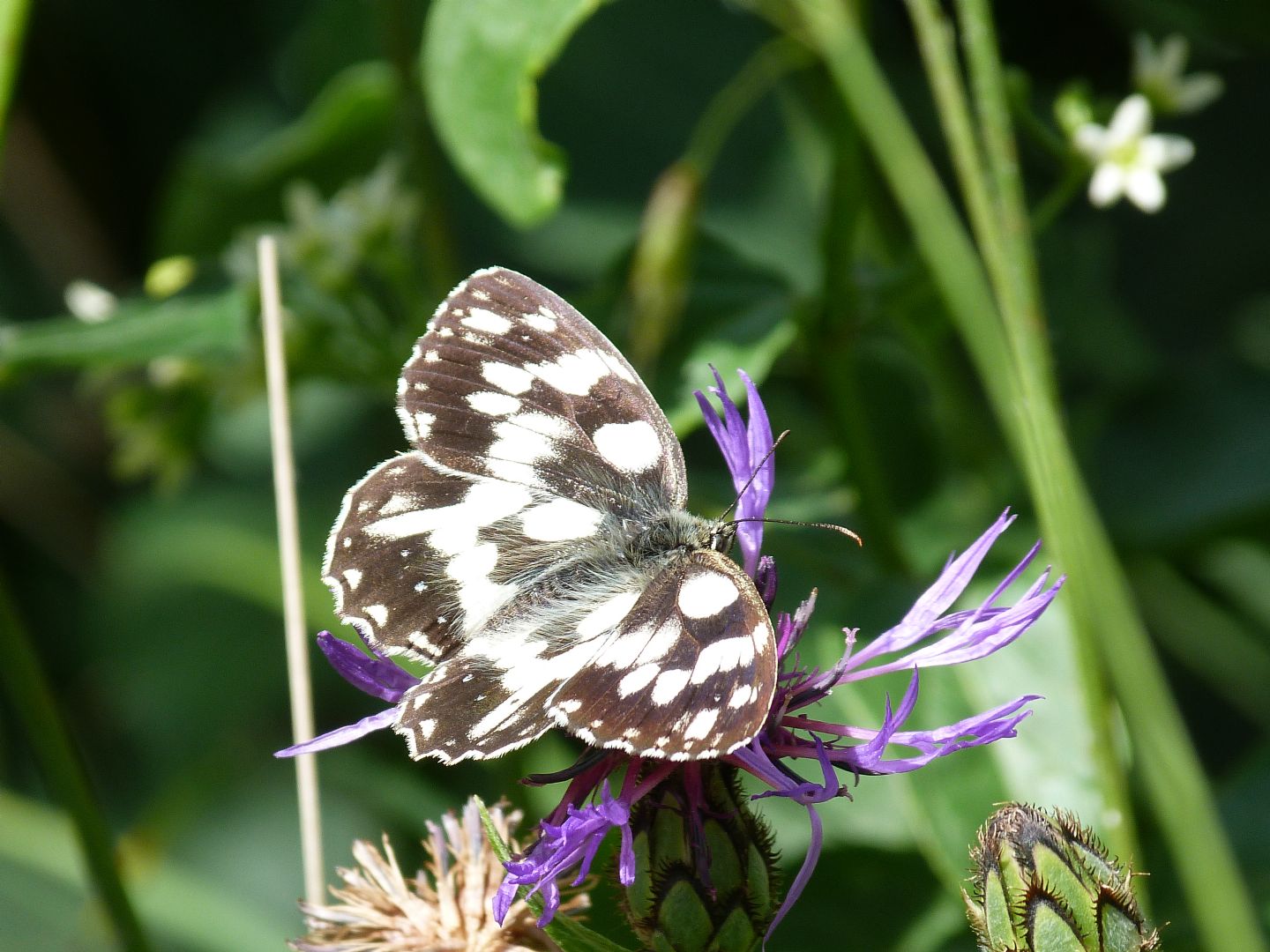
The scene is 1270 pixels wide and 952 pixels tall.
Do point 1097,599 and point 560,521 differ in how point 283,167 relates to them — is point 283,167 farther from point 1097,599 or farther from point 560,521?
point 1097,599

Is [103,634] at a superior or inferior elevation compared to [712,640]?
superior

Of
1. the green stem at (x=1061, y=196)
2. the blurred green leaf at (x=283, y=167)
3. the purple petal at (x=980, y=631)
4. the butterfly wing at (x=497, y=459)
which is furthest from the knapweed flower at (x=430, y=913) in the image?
the blurred green leaf at (x=283, y=167)

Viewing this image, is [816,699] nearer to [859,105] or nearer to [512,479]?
[512,479]

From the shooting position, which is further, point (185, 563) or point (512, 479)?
point (185, 563)

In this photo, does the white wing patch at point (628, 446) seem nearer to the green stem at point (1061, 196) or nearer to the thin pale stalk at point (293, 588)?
the thin pale stalk at point (293, 588)

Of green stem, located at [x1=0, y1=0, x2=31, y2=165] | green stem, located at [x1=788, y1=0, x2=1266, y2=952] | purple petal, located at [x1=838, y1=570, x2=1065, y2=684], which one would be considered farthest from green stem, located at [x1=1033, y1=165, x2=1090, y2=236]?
green stem, located at [x1=0, y1=0, x2=31, y2=165]

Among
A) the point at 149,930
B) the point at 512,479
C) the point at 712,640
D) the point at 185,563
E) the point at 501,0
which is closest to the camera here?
the point at 712,640

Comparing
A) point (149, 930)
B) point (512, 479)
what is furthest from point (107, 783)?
point (512, 479)
